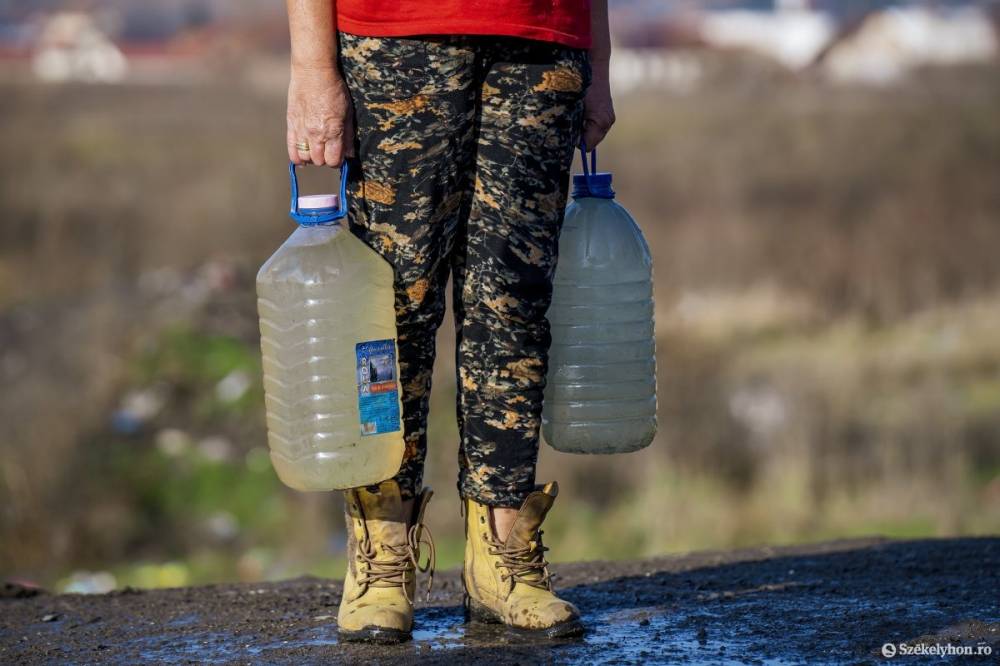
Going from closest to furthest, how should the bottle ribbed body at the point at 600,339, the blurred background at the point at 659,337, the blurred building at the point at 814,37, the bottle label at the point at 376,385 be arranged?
1. the bottle label at the point at 376,385
2. the bottle ribbed body at the point at 600,339
3. the blurred background at the point at 659,337
4. the blurred building at the point at 814,37

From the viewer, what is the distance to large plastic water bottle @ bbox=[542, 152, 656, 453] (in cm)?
356

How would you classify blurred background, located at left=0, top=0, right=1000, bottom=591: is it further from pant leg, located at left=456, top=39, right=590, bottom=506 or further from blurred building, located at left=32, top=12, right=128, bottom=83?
blurred building, located at left=32, top=12, right=128, bottom=83

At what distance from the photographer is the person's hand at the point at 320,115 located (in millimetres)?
3002

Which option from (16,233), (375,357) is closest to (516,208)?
(375,357)

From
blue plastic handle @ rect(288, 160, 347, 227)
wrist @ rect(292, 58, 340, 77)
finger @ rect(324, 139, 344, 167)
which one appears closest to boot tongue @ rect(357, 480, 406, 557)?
blue plastic handle @ rect(288, 160, 347, 227)

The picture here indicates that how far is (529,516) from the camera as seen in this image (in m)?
3.26

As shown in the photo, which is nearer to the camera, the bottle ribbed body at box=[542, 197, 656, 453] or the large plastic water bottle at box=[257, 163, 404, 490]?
the large plastic water bottle at box=[257, 163, 404, 490]

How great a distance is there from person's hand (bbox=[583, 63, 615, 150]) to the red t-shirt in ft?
1.25

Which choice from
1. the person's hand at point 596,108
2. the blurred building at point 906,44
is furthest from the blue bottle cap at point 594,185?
the blurred building at point 906,44

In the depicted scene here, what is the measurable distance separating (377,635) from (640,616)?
788 millimetres

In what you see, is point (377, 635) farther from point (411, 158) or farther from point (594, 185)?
point (594, 185)

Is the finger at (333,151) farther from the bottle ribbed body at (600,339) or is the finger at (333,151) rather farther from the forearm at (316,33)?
the bottle ribbed body at (600,339)

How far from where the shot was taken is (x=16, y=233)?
682 inches

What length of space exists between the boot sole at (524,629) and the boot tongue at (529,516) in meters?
0.20
